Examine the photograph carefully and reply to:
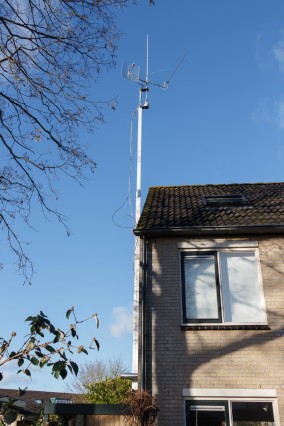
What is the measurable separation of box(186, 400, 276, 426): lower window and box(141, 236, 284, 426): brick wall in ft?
0.71

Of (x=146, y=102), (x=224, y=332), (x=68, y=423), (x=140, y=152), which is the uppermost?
(x=146, y=102)

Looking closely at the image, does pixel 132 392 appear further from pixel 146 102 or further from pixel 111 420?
pixel 146 102

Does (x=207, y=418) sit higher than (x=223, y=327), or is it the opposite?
(x=223, y=327)

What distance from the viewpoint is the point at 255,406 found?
26.9 feet

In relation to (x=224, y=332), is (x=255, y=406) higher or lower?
lower

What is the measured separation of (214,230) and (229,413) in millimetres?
3721

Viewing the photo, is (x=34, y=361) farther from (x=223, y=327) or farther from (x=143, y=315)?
(x=223, y=327)

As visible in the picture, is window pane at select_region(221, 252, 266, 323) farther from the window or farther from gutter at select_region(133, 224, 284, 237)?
gutter at select_region(133, 224, 284, 237)

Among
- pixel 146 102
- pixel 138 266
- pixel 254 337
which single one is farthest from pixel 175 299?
pixel 146 102

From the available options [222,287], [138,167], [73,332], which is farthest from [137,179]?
[73,332]

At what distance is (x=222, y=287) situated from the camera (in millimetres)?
9484

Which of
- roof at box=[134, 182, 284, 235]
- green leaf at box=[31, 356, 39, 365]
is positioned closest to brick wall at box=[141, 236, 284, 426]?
roof at box=[134, 182, 284, 235]

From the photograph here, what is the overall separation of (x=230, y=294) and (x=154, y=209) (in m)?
3.19

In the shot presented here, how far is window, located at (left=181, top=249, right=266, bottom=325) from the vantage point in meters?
9.16
